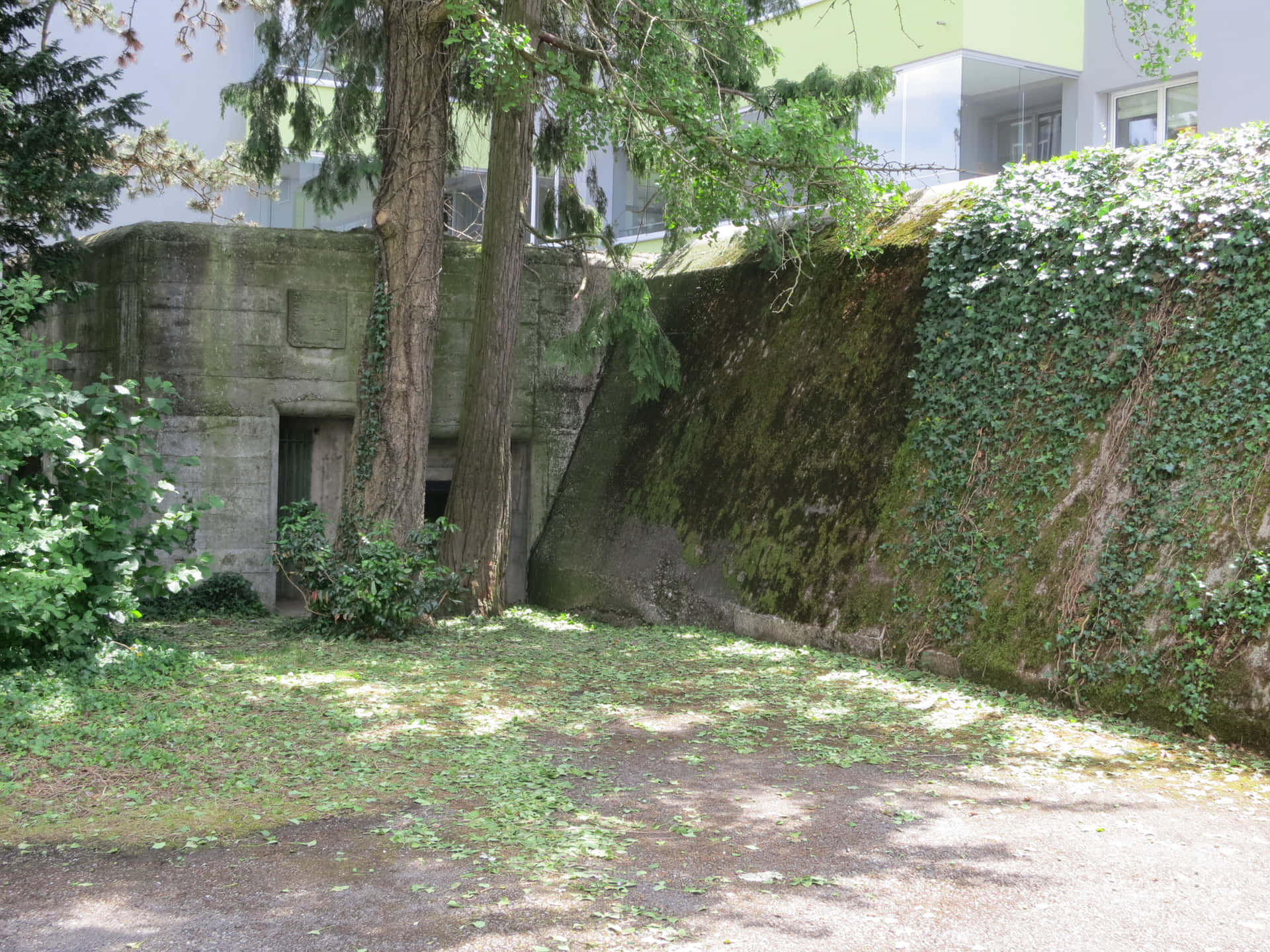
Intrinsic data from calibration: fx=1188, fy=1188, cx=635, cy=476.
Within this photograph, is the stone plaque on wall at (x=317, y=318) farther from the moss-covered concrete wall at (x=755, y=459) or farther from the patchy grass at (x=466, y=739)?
the patchy grass at (x=466, y=739)

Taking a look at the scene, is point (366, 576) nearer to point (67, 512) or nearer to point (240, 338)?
point (67, 512)

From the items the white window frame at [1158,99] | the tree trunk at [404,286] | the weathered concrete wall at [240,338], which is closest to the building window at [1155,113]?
the white window frame at [1158,99]

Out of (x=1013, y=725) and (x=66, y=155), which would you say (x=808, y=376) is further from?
(x=66, y=155)

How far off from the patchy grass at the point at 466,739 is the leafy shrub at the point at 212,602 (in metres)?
2.39

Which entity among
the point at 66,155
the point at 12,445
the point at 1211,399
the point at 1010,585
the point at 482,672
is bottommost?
the point at 482,672

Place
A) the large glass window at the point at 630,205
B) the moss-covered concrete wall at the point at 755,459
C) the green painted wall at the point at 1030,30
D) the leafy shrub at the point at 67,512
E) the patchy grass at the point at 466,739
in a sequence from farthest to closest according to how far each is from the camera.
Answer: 1. the large glass window at the point at 630,205
2. the green painted wall at the point at 1030,30
3. the moss-covered concrete wall at the point at 755,459
4. the leafy shrub at the point at 67,512
5. the patchy grass at the point at 466,739

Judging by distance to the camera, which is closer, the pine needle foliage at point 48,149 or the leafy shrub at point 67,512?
the leafy shrub at point 67,512

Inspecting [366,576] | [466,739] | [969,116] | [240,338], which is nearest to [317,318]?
[240,338]

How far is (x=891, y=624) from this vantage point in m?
8.66

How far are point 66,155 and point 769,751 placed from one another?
8.14 m

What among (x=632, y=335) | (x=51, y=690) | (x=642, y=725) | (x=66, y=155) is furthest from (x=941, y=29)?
(x=51, y=690)

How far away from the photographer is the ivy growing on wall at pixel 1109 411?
6.80m

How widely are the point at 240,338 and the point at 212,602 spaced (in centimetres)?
269

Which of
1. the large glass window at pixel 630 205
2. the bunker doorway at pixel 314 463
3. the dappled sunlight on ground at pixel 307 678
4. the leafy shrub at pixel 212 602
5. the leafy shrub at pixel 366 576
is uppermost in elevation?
the large glass window at pixel 630 205
